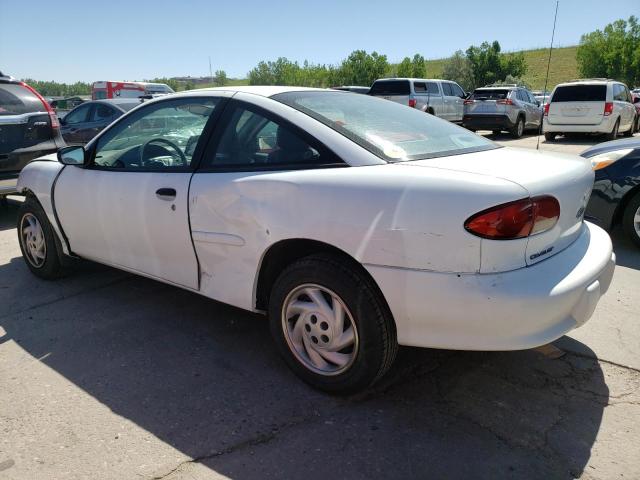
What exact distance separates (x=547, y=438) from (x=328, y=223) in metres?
1.40

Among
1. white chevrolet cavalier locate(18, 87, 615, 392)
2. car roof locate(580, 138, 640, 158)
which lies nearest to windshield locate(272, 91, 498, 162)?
white chevrolet cavalier locate(18, 87, 615, 392)

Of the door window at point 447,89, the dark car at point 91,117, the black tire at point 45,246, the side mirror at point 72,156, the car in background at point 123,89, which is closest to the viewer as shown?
the side mirror at point 72,156

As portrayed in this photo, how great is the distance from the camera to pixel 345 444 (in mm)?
2424

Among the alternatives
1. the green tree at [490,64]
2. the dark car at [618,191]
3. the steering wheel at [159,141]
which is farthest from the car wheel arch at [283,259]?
the green tree at [490,64]

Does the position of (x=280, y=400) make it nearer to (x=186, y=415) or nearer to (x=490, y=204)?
(x=186, y=415)

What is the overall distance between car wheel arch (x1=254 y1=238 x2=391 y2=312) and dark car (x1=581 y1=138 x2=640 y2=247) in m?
3.81

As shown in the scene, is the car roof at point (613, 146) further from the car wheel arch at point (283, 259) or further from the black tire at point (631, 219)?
the car wheel arch at point (283, 259)

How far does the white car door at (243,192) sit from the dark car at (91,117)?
8.82m

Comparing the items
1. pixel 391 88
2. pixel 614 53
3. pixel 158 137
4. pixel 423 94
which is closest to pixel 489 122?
pixel 423 94

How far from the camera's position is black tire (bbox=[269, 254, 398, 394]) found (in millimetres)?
2510

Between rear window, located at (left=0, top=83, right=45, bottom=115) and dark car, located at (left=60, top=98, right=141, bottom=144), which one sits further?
dark car, located at (left=60, top=98, right=141, bottom=144)

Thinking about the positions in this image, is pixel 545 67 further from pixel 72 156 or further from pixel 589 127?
pixel 72 156

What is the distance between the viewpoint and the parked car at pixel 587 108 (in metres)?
15.3

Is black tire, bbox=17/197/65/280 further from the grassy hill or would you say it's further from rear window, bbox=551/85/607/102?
the grassy hill
